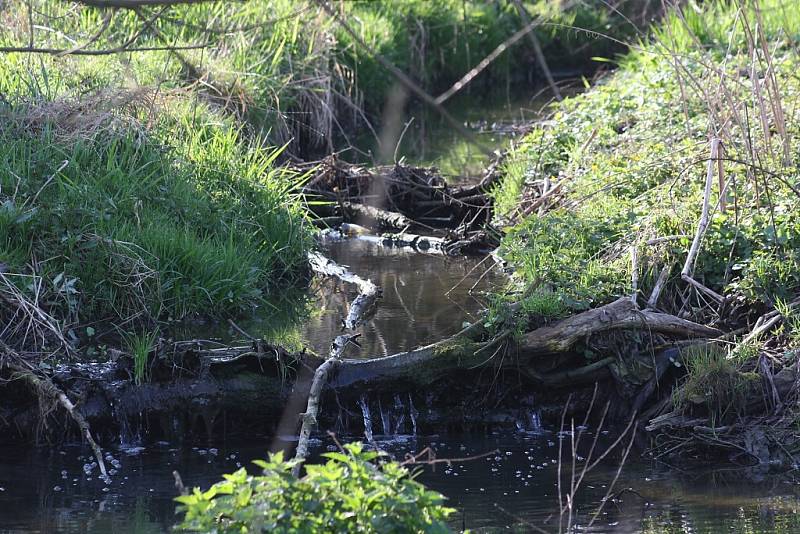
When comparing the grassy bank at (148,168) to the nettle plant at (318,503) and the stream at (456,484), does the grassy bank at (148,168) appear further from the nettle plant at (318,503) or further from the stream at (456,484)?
the nettle plant at (318,503)

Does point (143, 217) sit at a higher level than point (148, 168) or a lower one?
lower

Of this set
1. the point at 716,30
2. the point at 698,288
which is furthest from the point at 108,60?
the point at 716,30

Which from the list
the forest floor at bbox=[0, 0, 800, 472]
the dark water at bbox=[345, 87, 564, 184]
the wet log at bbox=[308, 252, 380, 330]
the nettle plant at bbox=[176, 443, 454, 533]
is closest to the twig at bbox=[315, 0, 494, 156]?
the nettle plant at bbox=[176, 443, 454, 533]

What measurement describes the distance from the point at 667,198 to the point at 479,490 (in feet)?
9.70

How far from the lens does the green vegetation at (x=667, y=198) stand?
238 inches

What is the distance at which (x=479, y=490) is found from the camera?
469cm

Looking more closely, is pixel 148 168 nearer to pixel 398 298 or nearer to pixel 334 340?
pixel 398 298

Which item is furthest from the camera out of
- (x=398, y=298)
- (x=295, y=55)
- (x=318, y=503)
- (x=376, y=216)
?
(x=295, y=55)

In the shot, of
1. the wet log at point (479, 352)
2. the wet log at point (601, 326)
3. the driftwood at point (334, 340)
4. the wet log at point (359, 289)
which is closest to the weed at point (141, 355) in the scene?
the driftwood at point (334, 340)

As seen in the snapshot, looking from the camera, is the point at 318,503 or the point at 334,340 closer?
the point at 318,503

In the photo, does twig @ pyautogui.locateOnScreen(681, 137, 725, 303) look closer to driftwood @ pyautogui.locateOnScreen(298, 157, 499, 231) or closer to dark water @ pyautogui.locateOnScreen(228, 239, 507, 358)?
dark water @ pyautogui.locateOnScreen(228, 239, 507, 358)

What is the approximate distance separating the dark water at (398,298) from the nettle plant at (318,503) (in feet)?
9.16

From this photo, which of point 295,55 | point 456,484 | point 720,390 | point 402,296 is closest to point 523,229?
point 402,296

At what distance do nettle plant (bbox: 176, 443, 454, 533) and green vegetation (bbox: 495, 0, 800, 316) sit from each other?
9.25 feet
